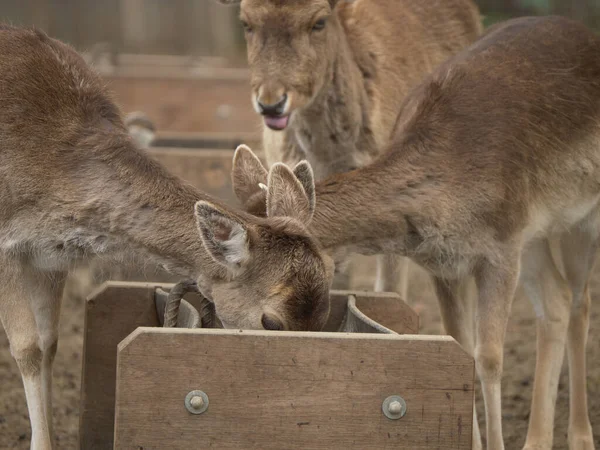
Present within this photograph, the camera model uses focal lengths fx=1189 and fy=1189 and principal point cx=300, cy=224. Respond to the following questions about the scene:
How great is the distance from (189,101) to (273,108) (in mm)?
7392

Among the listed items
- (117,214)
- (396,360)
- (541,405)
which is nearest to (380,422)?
(396,360)

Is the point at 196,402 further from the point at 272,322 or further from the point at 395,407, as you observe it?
the point at 395,407

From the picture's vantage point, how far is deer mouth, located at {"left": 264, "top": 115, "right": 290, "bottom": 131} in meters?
7.83

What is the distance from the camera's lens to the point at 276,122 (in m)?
7.83

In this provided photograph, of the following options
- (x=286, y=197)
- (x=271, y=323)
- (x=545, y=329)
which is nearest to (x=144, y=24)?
(x=545, y=329)

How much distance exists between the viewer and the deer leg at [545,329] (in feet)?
22.9

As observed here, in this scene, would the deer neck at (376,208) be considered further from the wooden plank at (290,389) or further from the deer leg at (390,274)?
the deer leg at (390,274)

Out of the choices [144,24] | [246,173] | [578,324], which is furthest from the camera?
[144,24]

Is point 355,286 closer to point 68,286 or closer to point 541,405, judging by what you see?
point 68,286

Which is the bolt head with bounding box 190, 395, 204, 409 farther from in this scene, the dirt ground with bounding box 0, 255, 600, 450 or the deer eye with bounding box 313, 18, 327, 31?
the deer eye with bounding box 313, 18, 327, 31

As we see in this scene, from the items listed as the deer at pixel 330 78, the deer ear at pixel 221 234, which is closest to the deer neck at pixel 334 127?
the deer at pixel 330 78

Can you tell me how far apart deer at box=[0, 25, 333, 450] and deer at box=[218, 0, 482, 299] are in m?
1.95

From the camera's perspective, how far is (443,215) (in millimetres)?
6066

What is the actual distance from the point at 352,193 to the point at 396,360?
1.35m
